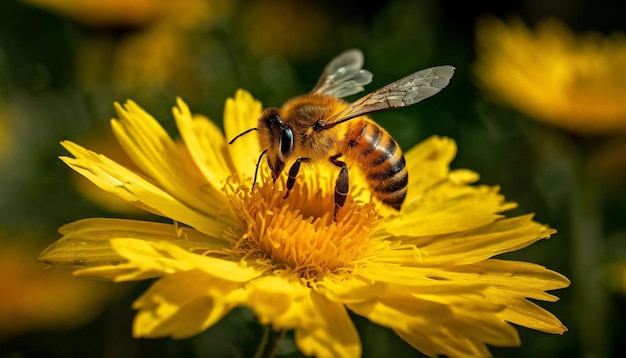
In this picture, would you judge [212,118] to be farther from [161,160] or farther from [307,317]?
[307,317]

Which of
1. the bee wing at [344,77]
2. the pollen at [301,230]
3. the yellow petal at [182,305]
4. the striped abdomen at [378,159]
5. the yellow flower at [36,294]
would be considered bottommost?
the yellow flower at [36,294]

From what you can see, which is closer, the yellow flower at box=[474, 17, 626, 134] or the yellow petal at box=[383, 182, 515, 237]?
the yellow petal at box=[383, 182, 515, 237]

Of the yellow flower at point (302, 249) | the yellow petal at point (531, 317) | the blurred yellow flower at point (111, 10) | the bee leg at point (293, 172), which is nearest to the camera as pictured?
the yellow flower at point (302, 249)

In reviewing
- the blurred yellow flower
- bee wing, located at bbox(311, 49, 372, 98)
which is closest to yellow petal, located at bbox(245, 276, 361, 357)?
bee wing, located at bbox(311, 49, 372, 98)

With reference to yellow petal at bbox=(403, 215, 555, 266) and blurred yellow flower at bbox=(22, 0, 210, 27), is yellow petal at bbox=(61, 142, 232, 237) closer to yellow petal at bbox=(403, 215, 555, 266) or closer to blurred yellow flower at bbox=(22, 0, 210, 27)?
yellow petal at bbox=(403, 215, 555, 266)

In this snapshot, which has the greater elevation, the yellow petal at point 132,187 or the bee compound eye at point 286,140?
the bee compound eye at point 286,140

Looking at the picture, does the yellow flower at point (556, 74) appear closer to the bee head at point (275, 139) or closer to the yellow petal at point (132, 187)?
the bee head at point (275, 139)

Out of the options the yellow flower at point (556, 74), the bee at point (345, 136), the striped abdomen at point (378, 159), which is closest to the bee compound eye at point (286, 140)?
the bee at point (345, 136)
